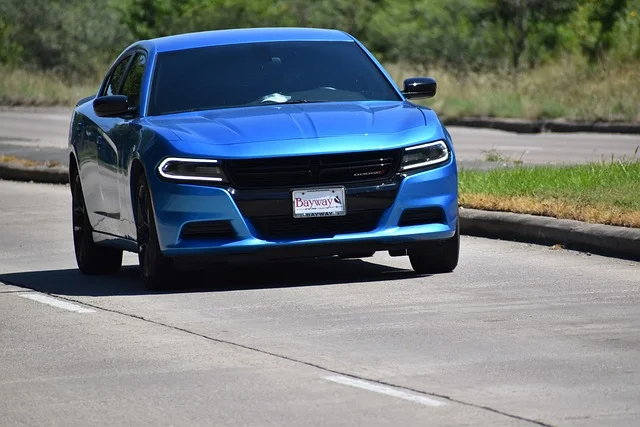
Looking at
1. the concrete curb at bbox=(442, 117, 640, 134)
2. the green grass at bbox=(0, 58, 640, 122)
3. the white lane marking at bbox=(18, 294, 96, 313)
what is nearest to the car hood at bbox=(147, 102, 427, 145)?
the white lane marking at bbox=(18, 294, 96, 313)

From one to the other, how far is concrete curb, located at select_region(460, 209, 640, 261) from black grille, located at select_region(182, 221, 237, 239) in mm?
2859

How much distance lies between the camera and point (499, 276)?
11664 millimetres

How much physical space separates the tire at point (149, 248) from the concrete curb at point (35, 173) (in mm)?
10726

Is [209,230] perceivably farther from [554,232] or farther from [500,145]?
[500,145]

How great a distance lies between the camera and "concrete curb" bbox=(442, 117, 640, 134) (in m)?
29.5

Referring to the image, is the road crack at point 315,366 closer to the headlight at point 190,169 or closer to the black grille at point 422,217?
the headlight at point 190,169

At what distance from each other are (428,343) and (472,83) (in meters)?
30.6

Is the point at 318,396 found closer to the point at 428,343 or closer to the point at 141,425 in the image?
the point at 141,425

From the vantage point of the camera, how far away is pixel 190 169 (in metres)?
11.0

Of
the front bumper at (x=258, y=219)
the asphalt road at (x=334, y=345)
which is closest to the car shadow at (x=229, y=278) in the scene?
the asphalt road at (x=334, y=345)

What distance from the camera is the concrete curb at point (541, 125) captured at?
96.6ft

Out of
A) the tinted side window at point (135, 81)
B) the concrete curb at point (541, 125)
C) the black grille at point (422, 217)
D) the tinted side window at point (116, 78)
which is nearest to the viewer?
the black grille at point (422, 217)

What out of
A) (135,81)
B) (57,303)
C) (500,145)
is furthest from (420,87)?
(500,145)

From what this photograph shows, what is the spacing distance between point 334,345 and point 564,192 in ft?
20.3
